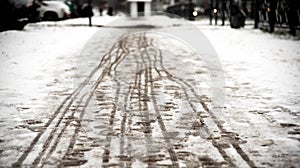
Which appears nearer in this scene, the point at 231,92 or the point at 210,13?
the point at 231,92

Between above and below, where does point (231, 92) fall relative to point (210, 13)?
below

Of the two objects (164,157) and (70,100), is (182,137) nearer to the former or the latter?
(164,157)

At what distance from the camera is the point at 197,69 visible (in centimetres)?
1023

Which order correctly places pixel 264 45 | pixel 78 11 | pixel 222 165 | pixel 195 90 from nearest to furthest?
pixel 222 165
pixel 195 90
pixel 264 45
pixel 78 11

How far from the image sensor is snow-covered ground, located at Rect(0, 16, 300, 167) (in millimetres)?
4902

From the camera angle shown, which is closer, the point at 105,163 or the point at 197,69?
the point at 105,163

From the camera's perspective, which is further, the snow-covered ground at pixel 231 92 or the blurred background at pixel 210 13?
the blurred background at pixel 210 13

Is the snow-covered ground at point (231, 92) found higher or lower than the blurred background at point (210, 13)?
lower

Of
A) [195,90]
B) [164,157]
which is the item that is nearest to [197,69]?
[195,90]

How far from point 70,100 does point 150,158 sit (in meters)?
3.11

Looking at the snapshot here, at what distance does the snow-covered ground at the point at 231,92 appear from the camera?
4902 millimetres

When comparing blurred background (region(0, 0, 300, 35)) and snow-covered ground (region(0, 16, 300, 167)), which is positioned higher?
blurred background (region(0, 0, 300, 35))

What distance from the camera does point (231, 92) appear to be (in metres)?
7.80

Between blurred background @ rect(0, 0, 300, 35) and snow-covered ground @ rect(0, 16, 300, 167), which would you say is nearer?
snow-covered ground @ rect(0, 16, 300, 167)
